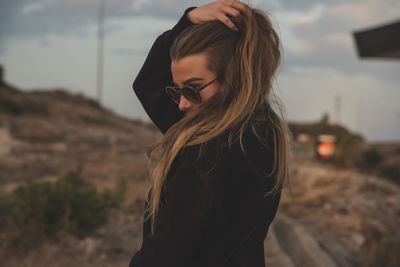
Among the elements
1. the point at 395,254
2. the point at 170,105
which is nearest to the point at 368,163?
the point at 395,254

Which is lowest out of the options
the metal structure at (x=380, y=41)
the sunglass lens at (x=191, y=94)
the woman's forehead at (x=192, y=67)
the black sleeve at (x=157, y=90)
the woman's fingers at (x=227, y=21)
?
the metal structure at (x=380, y=41)

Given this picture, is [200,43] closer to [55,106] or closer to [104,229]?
[104,229]

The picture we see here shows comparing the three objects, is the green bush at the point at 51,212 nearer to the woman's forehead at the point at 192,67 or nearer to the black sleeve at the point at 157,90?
the black sleeve at the point at 157,90

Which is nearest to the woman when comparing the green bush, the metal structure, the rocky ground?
the rocky ground

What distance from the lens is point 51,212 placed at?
146 inches

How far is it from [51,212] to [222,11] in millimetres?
3063

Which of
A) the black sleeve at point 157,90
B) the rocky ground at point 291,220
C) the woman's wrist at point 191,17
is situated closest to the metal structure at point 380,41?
the rocky ground at point 291,220

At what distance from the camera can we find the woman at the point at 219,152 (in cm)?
111

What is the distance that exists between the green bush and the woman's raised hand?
2.70 meters

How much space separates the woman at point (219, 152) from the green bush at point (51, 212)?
2590mm

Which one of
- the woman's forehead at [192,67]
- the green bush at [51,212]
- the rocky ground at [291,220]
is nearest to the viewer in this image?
the woman's forehead at [192,67]

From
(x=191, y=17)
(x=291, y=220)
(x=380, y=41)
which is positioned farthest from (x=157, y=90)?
(x=380, y=41)

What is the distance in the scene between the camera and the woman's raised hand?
1289 millimetres

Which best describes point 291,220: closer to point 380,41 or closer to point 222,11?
point 380,41
